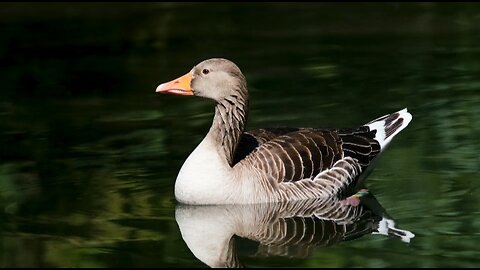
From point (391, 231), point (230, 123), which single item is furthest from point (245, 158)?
point (391, 231)

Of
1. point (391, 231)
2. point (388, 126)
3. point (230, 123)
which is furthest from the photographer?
point (388, 126)

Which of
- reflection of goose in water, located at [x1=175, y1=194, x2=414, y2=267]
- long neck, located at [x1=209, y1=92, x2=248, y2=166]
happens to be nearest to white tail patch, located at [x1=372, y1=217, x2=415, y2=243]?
reflection of goose in water, located at [x1=175, y1=194, x2=414, y2=267]

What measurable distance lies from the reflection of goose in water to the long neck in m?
0.61

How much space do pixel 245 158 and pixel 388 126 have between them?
1824 mm

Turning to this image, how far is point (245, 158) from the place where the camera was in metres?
11.3

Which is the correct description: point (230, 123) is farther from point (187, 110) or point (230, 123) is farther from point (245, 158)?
point (187, 110)

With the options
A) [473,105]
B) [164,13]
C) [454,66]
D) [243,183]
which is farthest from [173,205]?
[164,13]

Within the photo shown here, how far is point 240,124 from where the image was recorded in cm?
1134

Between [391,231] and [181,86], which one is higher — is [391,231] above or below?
below

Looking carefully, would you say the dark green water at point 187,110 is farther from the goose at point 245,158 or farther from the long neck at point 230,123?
the long neck at point 230,123

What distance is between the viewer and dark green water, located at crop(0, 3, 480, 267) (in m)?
10.1

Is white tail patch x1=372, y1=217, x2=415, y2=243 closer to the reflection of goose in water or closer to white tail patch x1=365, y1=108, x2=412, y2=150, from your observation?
the reflection of goose in water

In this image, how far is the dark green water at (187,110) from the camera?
396 inches

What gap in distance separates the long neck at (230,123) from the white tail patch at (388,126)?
1679 mm
